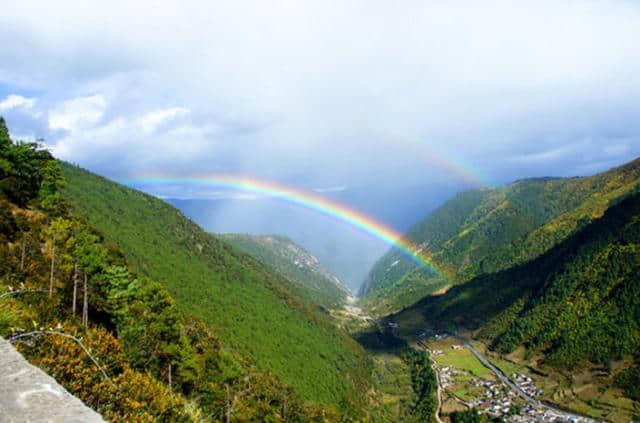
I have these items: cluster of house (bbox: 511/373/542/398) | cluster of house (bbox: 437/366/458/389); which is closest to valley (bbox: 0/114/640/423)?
cluster of house (bbox: 511/373/542/398)

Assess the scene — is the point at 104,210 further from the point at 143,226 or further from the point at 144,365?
the point at 144,365

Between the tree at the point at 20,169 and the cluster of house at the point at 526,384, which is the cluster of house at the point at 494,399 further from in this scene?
the tree at the point at 20,169

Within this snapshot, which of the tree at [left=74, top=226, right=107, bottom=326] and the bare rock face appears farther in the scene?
the tree at [left=74, top=226, right=107, bottom=326]

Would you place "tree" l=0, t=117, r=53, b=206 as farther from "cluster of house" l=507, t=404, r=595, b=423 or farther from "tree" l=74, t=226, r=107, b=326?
"cluster of house" l=507, t=404, r=595, b=423

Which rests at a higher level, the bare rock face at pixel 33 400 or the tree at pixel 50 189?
the tree at pixel 50 189

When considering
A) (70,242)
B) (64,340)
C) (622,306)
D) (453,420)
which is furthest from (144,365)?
(622,306)

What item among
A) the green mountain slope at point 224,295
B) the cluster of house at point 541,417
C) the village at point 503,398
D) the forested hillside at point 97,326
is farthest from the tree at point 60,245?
the cluster of house at point 541,417

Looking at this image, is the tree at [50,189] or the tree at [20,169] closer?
the tree at [20,169]
